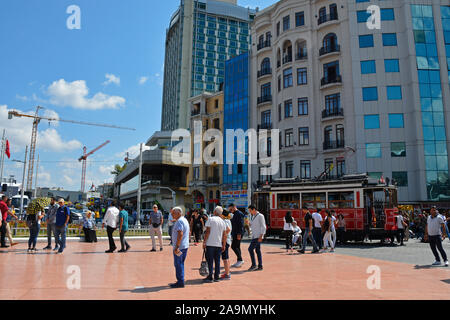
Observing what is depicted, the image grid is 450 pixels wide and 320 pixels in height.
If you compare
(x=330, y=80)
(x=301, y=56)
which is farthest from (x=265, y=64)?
(x=330, y=80)

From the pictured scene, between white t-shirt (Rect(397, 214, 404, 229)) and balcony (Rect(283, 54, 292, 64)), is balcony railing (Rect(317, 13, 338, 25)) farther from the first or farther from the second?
white t-shirt (Rect(397, 214, 404, 229))

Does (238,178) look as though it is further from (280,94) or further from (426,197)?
(426,197)

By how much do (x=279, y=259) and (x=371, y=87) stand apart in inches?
1065

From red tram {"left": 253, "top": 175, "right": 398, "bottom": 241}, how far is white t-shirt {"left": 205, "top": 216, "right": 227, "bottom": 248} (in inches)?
472

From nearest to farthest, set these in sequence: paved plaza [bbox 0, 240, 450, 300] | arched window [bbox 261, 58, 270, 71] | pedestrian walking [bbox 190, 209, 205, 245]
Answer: paved plaza [bbox 0, 240, 450, 300]
pedestrian walking [bbox 190, 209, 205, 245]
arched window [bbox 261, 58, 270, 71]

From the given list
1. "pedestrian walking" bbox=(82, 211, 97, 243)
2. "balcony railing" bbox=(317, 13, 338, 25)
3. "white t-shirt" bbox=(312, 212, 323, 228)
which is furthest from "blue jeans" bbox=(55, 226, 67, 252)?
"balcony railing" bbox=(317, 13, 338, 25)

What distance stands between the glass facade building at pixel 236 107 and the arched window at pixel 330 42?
39.3 feet

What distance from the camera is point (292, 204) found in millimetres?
19938

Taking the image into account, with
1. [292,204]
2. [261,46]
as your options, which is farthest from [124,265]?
[261,46]

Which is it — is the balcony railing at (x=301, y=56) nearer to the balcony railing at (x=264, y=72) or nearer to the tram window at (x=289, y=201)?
the balcony railing at (x=264, y=72)

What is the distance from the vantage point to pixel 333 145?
34.2 m

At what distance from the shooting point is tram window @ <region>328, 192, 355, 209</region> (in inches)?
721

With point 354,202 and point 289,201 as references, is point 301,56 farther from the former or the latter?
point 354,202
